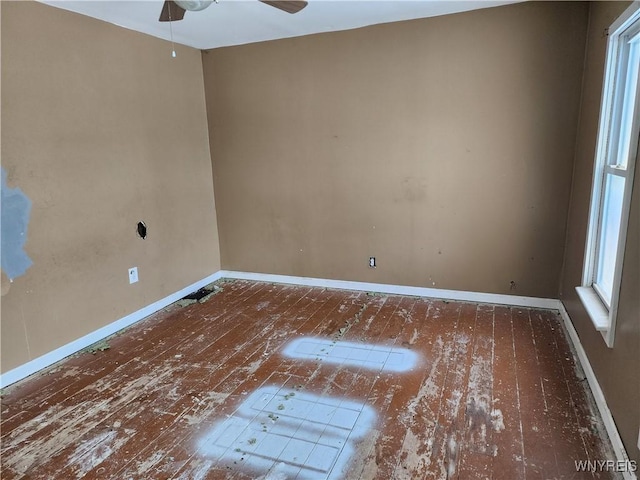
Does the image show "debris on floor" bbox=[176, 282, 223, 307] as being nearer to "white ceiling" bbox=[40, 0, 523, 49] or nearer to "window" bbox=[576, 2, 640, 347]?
"white ceiling" bbox=[40, 0, 523, 49]

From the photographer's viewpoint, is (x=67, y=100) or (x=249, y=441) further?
(x=67, y=100)

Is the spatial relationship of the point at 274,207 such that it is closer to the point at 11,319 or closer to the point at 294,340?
the point at 294,340

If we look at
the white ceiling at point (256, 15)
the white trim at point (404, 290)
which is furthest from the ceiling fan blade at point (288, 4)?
the white trim at point (404, 290)

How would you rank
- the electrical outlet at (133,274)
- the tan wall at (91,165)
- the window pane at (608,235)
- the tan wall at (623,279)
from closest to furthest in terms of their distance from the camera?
the tan wall at (623,279)
the window pane at (608,235)
the tan wall at (91,165)
the electrical outlet at (133,274)

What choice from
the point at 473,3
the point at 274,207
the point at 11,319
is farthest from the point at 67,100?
the point at 473,3

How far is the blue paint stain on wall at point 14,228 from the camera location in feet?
8.00

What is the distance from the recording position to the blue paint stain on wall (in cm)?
244

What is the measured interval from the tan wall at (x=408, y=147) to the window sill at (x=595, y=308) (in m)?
0.85

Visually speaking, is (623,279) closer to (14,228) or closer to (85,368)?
(85,368)

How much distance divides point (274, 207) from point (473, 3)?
2.36 meters

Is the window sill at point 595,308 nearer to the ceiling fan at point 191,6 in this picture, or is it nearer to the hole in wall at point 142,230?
the ceiling fan at point 191,6

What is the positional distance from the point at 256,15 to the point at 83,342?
2667 millimetres

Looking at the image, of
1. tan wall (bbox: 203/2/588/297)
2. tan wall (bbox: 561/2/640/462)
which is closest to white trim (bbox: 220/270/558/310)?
tan wall (bbox: 203/2/588/297)

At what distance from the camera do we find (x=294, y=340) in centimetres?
300
